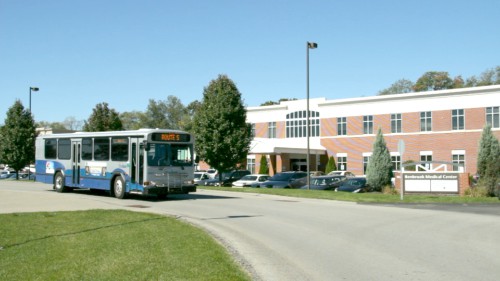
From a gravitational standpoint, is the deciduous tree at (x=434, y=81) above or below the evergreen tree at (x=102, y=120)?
above

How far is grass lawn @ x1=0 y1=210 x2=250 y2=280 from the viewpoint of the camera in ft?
26.4

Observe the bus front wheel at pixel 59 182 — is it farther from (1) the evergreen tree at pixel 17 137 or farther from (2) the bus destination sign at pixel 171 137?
(1) the evergreen tree at pixel 17 137

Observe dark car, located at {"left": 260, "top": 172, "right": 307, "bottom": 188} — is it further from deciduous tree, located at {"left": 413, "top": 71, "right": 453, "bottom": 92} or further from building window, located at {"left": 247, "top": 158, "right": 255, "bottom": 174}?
deciduous tree, located at {"left": 413, "top": 71, "right": 453, "bottom": 92}

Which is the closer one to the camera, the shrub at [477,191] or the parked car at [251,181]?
the shrub at [477,191]

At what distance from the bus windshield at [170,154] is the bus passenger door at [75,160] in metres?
5.78

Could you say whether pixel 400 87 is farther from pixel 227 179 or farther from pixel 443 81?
pixel 227 179

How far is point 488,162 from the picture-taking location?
95.0 ft

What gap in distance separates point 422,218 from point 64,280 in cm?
1334

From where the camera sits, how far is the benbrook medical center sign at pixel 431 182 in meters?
29.0

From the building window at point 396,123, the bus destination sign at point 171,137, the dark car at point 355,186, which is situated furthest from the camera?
the building window at point 396,123

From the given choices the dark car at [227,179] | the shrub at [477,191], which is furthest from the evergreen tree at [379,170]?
the dark car at [227,179]

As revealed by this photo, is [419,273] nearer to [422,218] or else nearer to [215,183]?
[422,218]

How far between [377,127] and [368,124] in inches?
58.1

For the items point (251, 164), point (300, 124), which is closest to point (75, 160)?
point (251, 164)
